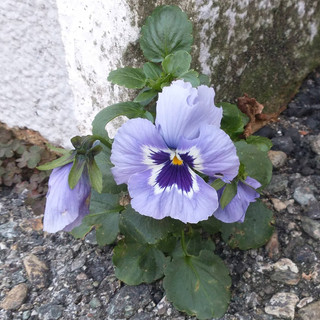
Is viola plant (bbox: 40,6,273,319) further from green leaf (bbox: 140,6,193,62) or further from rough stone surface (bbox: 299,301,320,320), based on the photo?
rough stone surface (bbox: 299,301,320,320)

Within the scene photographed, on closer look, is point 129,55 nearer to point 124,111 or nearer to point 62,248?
point 124,111

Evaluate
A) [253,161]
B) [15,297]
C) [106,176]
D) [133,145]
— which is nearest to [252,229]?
[253,161]

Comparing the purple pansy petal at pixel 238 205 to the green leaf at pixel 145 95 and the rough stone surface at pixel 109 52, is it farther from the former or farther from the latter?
the rough stone surface at pixel 109 52

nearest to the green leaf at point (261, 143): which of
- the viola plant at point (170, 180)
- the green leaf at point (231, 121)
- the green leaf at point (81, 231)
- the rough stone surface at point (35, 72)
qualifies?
the viola plant at point (170, 180)

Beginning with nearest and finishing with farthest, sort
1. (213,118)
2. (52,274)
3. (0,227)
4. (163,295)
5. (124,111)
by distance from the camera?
1. (213,118)
2. (124,111)
3. (163,295)
4. (52,274)
5. (0,227)

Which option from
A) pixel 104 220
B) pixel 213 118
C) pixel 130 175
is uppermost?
pixel 213 118

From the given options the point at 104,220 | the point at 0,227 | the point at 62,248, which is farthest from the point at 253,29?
the point at 0,227

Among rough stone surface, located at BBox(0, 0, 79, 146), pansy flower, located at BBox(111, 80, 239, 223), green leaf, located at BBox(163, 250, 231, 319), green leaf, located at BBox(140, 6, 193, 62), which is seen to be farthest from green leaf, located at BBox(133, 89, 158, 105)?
rough stone surface, located at BBox(0, 0, 79, 146)

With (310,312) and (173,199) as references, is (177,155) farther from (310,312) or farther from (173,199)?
(310,312)
